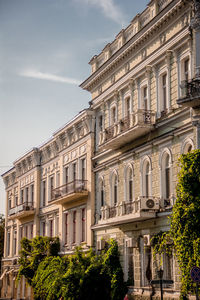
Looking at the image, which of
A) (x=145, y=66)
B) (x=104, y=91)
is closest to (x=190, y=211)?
(x=145, y=66)

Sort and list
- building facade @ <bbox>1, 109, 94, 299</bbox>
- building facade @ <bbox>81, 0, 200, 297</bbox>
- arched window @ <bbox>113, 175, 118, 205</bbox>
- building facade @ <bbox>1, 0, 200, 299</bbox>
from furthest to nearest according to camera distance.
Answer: building facade @ <bbox>1, 109, 94, 299</bbox> < arched window @ <bbox>113, 175, 118, 205</bbox> < building facade @ <bbox>1, 0, 200, 299</bbox> < building facade @ <bbox>81, 0, 200, 297</bbox>

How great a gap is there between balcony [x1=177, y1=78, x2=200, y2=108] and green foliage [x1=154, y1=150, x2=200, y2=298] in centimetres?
197

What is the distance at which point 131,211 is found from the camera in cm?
2611

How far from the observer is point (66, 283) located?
27984mm

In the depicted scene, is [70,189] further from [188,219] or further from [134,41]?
[188,219]

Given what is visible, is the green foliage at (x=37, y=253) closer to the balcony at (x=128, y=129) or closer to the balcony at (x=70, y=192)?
the balcony at (x=70, y=192)

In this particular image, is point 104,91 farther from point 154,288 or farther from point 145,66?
point 154,288

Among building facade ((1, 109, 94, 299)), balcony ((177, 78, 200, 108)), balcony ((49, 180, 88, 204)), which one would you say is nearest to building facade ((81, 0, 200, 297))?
balcony ((177, 78, 200, 108))

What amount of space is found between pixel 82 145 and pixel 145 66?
946 cm

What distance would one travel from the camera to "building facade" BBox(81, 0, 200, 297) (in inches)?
909

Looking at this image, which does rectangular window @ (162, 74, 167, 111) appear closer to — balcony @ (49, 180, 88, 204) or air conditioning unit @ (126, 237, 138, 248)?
air conditioning unit @ (126, 237, 138, 248)

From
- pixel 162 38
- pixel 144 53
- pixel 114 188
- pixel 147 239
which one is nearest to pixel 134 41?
pixel 144 53

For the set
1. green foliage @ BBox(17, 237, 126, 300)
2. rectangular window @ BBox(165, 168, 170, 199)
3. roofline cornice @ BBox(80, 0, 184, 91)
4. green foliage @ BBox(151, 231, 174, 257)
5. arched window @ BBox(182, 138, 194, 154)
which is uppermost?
roofline cornice @ BBox(80, 0, 184, 91)

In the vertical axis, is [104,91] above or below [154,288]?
above
